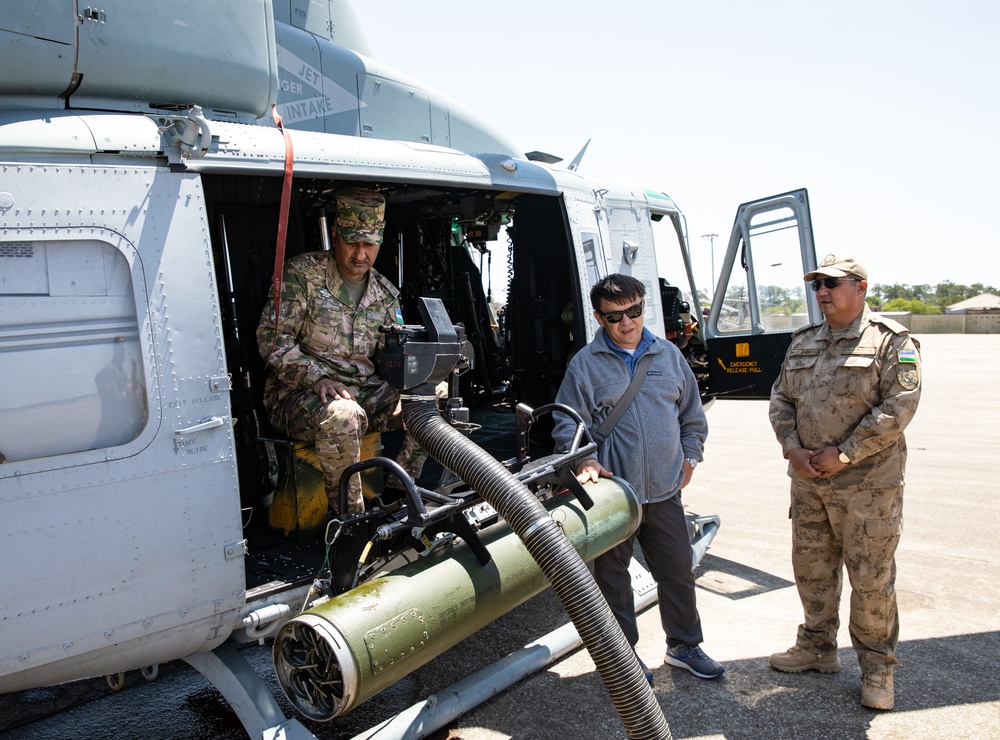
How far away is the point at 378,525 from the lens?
2.93 meters

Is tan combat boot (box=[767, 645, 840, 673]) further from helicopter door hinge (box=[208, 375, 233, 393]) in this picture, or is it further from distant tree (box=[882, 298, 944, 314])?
distant tree (box=[882, 298, 944, 314])

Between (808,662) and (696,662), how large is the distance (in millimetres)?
522

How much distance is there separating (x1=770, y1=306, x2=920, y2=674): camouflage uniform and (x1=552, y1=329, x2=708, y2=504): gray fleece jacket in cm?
55

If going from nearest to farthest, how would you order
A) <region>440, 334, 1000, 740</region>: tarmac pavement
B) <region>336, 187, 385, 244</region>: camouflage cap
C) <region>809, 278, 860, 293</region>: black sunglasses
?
<region>440, 334, 1000, 740</region>: tarmac pavement, <region>809, 278, 860, 293</region>: black sunglasses, <region>336, 187, 385, 244</region>: camouflage cap

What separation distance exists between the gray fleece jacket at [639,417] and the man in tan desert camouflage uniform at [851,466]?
53cm

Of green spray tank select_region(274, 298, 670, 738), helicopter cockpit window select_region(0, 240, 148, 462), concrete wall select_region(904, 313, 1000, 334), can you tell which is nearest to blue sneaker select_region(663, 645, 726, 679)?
green spray tank select_region(274, 298, 670, 738)

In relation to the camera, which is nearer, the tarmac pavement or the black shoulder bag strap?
the tarmac pavement

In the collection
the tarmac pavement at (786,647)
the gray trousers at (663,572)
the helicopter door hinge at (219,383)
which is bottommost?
the tarmac pavement at (786,647)

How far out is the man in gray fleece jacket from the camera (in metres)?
3.46

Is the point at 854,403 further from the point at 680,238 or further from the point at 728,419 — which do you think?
the point at 728,419

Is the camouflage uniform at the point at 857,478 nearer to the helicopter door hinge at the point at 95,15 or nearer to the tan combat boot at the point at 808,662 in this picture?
the tan combat boot at the point at 808,662

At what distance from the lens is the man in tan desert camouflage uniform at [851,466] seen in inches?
130

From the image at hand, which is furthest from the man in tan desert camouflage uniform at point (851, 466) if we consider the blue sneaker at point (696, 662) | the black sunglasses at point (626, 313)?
the black sunglasses at point (626, 313)

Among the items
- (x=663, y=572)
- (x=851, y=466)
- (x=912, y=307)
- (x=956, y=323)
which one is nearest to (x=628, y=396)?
(x=663, y=572)
